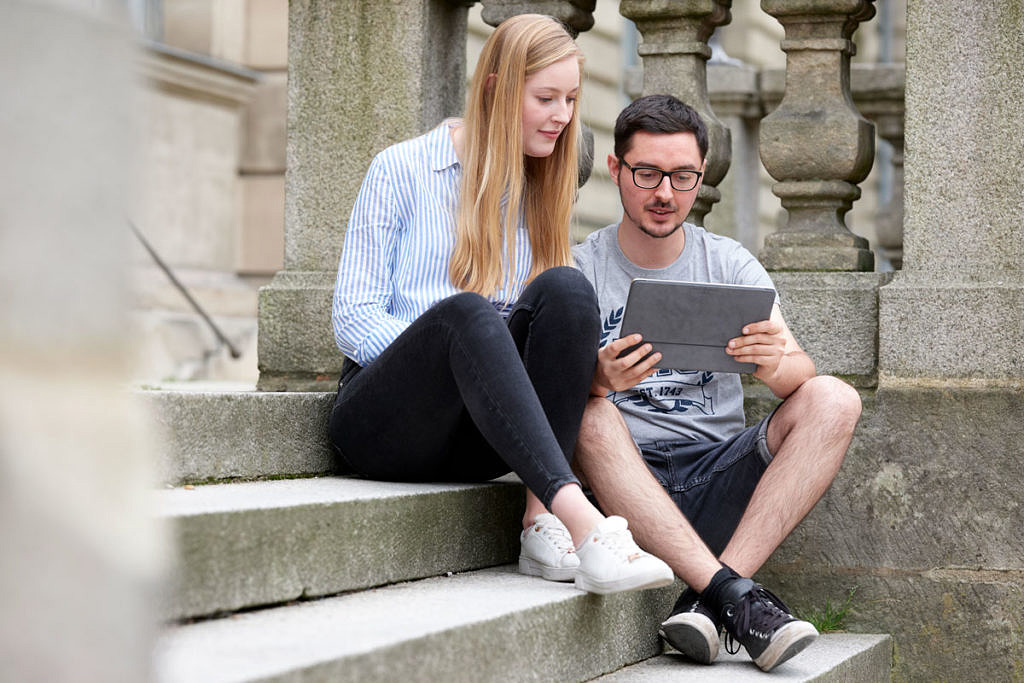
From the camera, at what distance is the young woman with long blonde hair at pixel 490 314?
2.64 meters

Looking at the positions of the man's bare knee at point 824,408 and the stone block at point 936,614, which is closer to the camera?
the man's bare knee at point 824,408

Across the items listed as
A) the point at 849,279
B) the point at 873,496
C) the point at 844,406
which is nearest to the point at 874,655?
the point at 873,496

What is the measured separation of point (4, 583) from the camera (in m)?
1.17

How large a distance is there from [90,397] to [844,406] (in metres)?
2.12

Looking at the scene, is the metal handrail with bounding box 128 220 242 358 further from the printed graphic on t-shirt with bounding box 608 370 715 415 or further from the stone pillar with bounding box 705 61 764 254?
the printed graphic on t-shirt with bounding box 608 370 715 415

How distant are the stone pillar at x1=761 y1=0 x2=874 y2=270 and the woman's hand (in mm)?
896

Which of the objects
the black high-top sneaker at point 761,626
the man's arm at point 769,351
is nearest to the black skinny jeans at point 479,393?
the man's arm at point 769,351

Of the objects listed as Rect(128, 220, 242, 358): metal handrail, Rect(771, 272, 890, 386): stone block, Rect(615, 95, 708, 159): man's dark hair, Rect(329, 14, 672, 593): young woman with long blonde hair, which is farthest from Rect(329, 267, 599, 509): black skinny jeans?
Rect(128, 220, 242, 358): metal handrail

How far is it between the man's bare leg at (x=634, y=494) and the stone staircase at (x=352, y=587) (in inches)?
5.0

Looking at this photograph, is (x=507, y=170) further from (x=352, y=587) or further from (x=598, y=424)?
(x=352, y=587)

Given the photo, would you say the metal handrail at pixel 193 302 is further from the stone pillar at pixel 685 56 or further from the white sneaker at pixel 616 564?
the white sneaker at pixel 616 564

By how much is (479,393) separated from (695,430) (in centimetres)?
83

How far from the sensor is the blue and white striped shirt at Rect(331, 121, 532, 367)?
120 inches

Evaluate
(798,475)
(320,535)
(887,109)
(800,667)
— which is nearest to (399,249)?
(320,535)
